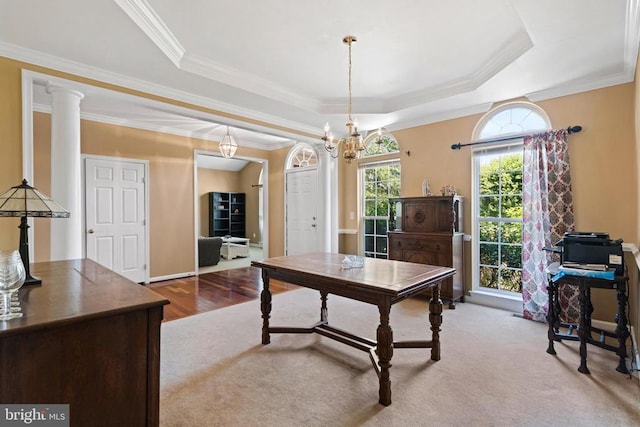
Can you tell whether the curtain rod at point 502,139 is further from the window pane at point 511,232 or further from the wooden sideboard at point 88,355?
the wooden sideboard at point 88,355

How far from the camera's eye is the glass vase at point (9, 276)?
112cm

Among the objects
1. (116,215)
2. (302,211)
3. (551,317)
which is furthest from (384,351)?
(116,215)

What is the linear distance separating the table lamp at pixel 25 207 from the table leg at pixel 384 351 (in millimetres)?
1910

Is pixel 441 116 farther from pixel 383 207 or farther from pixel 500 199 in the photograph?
pixel 383 207

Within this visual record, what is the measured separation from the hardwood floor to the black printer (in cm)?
346

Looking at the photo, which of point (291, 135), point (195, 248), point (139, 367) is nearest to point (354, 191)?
point (291, 135)

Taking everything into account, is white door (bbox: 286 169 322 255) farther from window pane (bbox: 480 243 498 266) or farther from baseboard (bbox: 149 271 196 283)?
window pane (bbox: 480 243 498 266)

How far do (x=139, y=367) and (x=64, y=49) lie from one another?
2841 mm

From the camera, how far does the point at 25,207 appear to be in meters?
1.55

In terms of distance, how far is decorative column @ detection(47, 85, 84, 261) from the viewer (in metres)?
2.84

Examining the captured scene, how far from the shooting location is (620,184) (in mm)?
3074

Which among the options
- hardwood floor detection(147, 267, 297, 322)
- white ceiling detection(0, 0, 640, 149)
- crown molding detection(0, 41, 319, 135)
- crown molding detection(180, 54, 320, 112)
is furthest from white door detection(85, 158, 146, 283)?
crown molding detection(180, 54, 320, 112)

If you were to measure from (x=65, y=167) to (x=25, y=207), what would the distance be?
5.35ft

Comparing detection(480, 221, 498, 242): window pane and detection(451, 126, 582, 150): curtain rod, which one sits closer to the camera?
detection(451, 126, 582, 150): curtain rod
